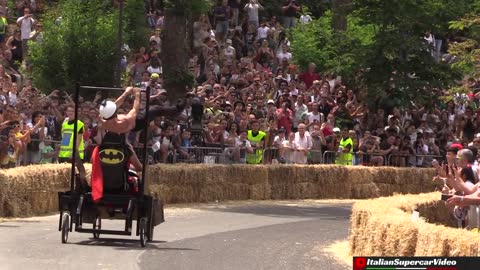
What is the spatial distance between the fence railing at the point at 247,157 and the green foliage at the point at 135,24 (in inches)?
191

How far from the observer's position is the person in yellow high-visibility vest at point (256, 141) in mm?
29797

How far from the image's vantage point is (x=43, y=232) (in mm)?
19281

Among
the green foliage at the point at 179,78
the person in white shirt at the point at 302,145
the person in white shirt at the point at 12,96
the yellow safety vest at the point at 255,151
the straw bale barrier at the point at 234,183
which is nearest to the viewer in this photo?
the straw bale barrier at the point at 234,183

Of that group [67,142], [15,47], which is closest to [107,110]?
[67,142]

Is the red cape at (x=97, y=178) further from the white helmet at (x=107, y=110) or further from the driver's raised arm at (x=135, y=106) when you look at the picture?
the driver's raised arm at (x=135, y=106)

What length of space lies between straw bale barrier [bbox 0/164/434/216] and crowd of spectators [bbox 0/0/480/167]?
62cm

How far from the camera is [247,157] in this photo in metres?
30.4

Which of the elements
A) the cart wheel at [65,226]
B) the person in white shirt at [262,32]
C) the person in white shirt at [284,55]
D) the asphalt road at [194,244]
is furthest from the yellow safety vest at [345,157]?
the cart wheel at [65,226]

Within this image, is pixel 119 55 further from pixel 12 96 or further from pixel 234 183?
pixel 234 183

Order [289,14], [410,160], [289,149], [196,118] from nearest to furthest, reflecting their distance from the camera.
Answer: [196,118] < [289,149] < [410,160] < [289,14]

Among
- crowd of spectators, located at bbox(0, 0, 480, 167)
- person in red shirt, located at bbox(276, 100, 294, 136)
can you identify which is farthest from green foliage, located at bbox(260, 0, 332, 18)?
person in red shirt, located at bbox(276, 100, 294, 136)

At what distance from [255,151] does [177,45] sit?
12.0 ft

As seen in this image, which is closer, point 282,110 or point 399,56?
point 282,110

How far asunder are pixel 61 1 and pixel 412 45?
32.2ft
